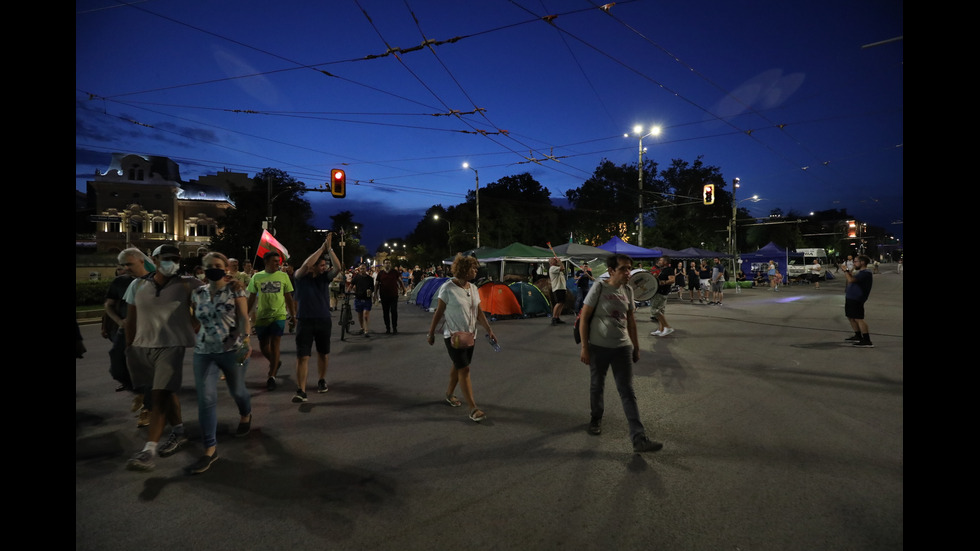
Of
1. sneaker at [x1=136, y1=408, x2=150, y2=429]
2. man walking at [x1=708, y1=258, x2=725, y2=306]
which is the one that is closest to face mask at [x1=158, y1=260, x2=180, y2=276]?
sneaker at [x1=136, y1=408, x2=150, y2=429]

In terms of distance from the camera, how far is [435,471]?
11.4 ft

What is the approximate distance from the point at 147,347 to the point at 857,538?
5068mm

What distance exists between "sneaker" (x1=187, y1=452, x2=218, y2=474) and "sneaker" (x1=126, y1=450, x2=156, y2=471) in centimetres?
31

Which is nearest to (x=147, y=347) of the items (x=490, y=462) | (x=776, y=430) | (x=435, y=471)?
(x=435, y=471)

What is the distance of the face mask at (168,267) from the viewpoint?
12.1 feet

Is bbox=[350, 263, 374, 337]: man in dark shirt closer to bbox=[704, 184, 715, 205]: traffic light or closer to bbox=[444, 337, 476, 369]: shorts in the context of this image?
bbox=[444, 337, 476, 369]: shorts

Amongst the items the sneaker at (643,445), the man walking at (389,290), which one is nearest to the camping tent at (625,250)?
the man walking at (389,290)

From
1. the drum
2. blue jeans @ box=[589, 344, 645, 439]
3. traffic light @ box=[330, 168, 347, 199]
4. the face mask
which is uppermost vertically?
traffic light @ box=[330, 168, 347, 199]

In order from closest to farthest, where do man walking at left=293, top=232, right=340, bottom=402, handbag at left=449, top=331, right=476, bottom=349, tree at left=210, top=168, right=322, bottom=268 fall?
handbag at left=449, top=331, right=476, bottom=349, man walking at left=293, top=232, right=340, bottom=402, tree at left=210, top=168, right=322, bottom=268

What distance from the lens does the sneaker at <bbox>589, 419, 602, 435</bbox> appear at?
4238mm

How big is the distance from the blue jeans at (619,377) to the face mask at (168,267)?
3695mm

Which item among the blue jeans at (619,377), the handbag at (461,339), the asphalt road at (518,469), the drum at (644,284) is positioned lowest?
the asphalt road at (518,469)

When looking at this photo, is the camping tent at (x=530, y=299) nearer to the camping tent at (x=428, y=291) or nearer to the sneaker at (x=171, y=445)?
the camping tent at (x=428, y=291)
